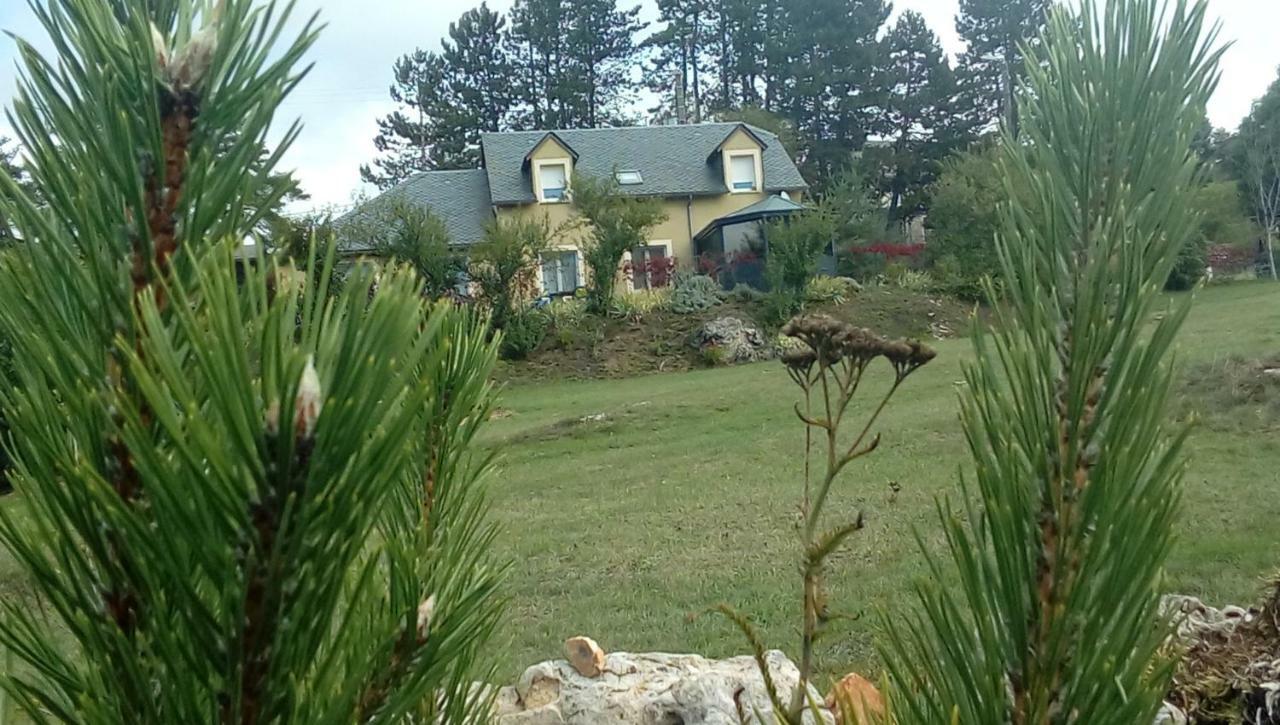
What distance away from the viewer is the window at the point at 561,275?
26145 millimetres

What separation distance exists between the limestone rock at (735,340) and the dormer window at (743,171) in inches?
382

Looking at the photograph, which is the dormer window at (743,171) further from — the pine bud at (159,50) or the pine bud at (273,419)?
the pine bud at (273,419)

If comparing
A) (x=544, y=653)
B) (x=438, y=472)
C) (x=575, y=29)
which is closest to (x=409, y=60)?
(x=575, y=29)

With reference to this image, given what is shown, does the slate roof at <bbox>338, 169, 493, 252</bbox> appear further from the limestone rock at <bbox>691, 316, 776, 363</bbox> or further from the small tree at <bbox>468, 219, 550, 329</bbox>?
the limestone rock at <bbox>691, 316, 776, 363</bbox>

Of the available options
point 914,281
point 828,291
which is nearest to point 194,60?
point 828,291

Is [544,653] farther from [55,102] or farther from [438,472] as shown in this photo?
[55,102]

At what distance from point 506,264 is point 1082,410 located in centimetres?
2203

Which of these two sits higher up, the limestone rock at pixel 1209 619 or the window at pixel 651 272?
the window at pixel 651 272

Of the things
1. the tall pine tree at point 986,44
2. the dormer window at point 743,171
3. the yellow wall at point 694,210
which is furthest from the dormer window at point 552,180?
the tall pine tree at point 986,44

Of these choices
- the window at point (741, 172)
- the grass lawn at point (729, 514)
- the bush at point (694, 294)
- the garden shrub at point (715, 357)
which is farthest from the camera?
the window at point (741, 172)

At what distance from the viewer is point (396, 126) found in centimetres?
4759

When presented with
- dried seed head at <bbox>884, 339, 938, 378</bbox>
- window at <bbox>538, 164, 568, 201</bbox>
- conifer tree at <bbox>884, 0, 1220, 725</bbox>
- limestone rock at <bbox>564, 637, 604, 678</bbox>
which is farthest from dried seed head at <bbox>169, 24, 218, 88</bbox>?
window at <bbox>538, 164, 568, 201</bbox>

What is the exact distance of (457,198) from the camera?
97.6ft

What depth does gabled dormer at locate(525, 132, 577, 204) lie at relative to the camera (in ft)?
95.0
